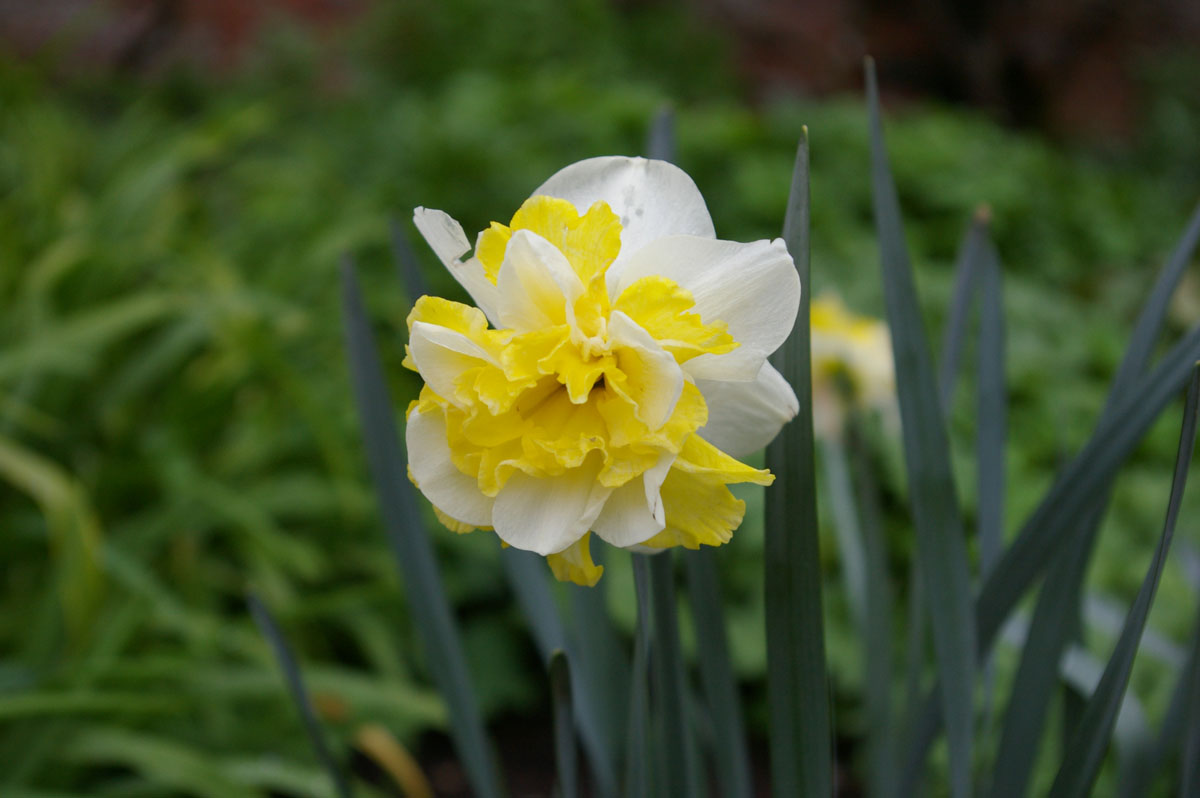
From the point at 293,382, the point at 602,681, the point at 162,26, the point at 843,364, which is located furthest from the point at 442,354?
the point at 162,26

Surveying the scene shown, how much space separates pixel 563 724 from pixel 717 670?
0.34 feet

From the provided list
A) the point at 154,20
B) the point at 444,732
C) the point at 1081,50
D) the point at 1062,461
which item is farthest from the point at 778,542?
the point at 1081,50

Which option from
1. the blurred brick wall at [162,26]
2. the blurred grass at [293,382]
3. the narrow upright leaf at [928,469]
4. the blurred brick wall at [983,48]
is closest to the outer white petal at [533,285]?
the narrow upright leaf at [928,469]

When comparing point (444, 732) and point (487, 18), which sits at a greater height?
point (487, 18)

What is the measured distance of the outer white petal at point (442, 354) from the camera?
37 cm

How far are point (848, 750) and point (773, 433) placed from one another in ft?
4.79

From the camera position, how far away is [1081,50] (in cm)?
523

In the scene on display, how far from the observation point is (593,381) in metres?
0.38

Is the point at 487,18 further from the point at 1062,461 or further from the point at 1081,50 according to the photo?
the point at 1081,50

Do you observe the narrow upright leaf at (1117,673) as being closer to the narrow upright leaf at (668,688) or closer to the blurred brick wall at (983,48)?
the narrow upright leaf at (668,688)

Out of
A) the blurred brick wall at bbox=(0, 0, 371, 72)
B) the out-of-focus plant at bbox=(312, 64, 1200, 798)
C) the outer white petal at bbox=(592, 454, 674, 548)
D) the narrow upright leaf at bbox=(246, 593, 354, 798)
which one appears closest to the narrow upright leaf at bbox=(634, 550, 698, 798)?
the out-of-focus plant at bbox=(312, 64, 1200, 798)

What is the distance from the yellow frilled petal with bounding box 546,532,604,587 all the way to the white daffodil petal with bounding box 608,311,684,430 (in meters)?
0.06

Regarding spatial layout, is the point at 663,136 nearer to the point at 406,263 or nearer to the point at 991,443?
the point at 406,263

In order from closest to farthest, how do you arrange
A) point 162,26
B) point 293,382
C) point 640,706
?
point 640,706 → point 293,382 → point 162,26
